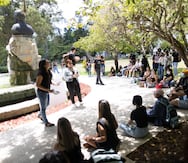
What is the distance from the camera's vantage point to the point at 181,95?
7.14 m

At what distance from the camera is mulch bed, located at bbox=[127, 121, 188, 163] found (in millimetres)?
4184

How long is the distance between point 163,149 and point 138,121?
78 centimetres

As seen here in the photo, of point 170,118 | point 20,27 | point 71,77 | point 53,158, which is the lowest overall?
point 170,118

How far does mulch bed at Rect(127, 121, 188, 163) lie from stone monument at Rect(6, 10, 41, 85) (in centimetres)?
926

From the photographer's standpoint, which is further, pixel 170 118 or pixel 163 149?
pixel 170 118

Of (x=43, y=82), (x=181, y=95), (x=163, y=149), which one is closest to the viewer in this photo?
(x=163, y=149)

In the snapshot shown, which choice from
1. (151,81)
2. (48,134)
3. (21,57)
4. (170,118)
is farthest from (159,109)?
(21,57)

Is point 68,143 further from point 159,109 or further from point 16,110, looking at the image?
point 16,110

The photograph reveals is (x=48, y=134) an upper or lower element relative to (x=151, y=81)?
lower

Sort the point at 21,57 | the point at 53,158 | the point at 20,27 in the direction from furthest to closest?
the point at 20,27
the point at 21,57
the point at 53,158

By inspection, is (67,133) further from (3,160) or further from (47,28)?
(47,28)

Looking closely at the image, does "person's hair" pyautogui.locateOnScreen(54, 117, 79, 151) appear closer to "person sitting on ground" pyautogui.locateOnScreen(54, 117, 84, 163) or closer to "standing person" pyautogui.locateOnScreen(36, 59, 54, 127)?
"person sitting on ground" pyautogui.locateOnScreen(54, 117, 84, 163)

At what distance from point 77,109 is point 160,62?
6.81 meters

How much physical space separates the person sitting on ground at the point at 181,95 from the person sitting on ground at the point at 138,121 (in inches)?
84.8
